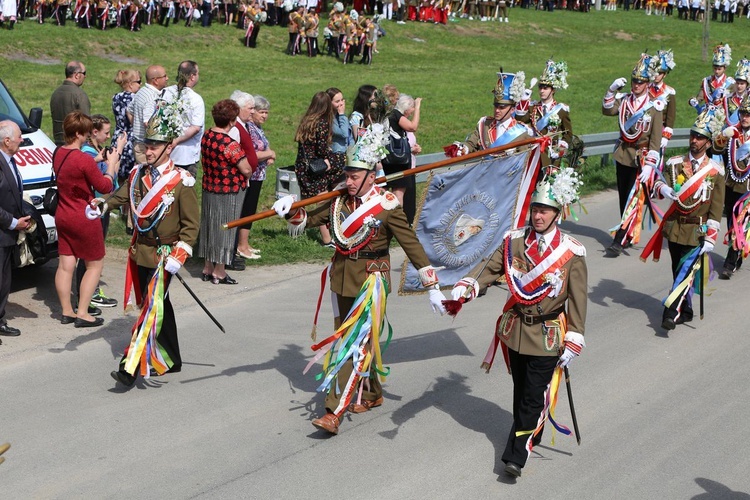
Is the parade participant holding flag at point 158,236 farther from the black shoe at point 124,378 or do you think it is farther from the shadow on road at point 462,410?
the shadow on road at point 462,410

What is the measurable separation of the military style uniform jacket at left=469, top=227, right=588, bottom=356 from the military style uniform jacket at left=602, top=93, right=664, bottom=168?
20.4ft

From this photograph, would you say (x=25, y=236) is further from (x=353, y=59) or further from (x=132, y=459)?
(x=353, y=59)

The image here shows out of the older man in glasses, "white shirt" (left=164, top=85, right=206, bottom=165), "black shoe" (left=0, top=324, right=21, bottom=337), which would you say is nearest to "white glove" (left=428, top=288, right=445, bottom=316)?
"black shoe" (left=0, top=324, right=21, bottom=337)

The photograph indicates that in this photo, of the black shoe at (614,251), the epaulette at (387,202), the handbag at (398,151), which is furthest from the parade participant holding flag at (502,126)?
the epaulette at (387,202)

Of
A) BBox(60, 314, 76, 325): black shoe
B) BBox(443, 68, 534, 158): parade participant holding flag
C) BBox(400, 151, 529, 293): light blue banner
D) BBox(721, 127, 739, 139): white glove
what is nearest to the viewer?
BBox(400, 151, 529, 293): light blue banner

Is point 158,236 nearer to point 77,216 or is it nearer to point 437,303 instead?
point 77,216

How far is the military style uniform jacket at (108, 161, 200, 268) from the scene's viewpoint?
7.91 m

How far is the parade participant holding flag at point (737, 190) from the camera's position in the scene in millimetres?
11619

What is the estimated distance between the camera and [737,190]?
39.3ft

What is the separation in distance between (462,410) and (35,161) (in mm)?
5248

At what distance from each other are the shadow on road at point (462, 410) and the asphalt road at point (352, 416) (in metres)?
0.02

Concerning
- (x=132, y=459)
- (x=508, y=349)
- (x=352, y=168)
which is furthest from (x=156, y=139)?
(x=508, y=349)

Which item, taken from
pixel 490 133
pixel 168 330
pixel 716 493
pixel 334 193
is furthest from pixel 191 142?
pixel 716 493

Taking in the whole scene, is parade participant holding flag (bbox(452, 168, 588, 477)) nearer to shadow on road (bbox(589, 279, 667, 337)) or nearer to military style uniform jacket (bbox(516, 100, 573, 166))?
shadow on road (bbox(589, 279, 667, 337))
